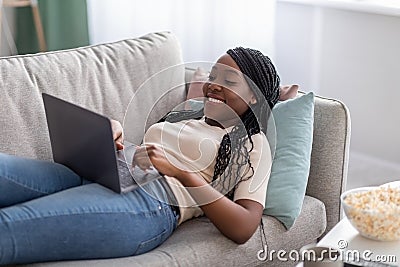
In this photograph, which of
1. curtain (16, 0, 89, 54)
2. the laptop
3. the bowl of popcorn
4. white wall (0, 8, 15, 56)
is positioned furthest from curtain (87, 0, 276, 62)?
the bowl of popcorn

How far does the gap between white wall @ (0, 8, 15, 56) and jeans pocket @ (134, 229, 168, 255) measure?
227 cm

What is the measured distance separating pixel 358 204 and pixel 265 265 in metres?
0.43

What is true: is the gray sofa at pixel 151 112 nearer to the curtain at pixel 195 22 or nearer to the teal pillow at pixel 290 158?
the teal pillow at pixel 290 158

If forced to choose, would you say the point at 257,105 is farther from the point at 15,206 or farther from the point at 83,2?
the point at 83,2

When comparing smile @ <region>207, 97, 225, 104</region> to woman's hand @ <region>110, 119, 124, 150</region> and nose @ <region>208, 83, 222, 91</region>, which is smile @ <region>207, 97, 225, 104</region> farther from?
woman's hand @ <region>110, 119, 124, 150</region>

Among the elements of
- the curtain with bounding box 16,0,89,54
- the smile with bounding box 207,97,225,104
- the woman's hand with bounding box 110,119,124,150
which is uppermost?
the smile with bounding box 207,97,225,104

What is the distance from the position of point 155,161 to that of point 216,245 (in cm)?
24

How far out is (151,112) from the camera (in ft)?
7.17

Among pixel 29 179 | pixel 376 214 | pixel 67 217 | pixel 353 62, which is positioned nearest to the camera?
pixel 376 214

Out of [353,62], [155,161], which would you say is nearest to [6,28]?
[353,62]

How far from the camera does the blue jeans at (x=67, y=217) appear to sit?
5.32 feet

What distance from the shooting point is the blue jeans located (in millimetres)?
1622

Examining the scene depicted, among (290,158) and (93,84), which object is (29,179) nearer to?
(93,84)

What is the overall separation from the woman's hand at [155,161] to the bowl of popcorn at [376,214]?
1.32 ft
